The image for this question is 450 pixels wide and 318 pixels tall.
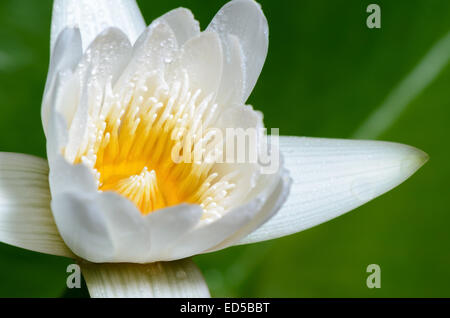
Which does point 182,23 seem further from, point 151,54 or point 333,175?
point 333,175

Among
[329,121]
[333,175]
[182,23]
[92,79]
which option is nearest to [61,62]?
[92,79]

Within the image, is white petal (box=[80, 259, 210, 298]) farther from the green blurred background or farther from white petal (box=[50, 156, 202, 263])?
the green blurred background

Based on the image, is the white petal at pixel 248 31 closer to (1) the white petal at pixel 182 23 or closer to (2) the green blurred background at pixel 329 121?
(1) the white petal at pixel 182 23

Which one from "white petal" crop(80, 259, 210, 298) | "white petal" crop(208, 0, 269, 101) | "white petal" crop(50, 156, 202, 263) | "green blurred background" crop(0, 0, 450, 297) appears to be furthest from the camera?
"green blurred background" crop(0, 0, 450, 297)

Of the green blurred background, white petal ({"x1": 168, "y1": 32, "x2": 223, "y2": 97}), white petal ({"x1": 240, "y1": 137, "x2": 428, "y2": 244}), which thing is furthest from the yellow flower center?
the green blurred background

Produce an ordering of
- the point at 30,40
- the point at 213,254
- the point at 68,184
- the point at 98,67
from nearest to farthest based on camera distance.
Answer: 1. the point at 68,184
2. the point at 98,67
3. the point at 30,40
4. the point at 213,254

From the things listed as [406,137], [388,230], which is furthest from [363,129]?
[388,230]
